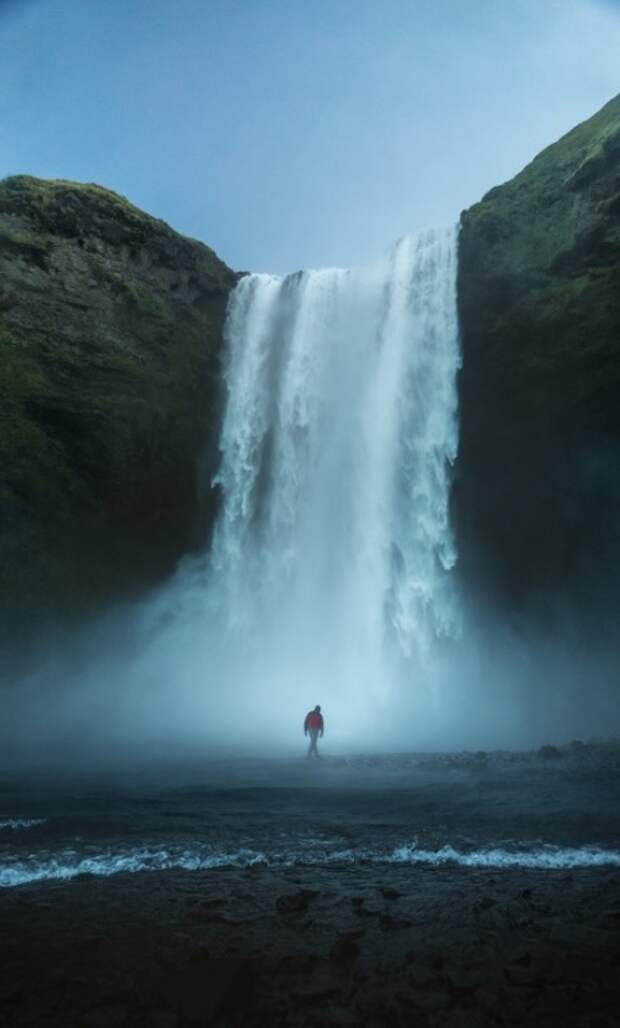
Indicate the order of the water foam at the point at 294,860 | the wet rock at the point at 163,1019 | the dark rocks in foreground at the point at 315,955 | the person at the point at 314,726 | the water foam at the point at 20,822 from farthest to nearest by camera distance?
the person at the point at 314,726
the water foam at the point at 20,822
the water foam at the point at 294,860
the dark rocks in foreground at the point at 315,955
the wet rock at the point at 163,1019

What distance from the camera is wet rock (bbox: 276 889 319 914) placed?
5906 mm

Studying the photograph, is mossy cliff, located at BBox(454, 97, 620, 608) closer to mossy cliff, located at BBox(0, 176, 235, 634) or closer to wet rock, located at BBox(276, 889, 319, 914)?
mossy cliff, located at BBox(0, 176, 235, 634)

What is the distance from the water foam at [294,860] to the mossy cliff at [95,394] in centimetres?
1988

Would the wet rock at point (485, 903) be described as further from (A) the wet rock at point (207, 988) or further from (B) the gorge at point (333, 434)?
(B) the gorge at point (333, 434)

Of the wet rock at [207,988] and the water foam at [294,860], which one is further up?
the wet rock at [207,988]

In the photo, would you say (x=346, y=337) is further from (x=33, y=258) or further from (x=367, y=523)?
(x=33, y=258)

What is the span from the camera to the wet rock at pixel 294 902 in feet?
19.4

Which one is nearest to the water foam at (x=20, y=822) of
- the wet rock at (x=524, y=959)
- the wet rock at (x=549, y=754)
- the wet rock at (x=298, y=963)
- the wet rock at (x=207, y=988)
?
the wet rock at (x=207, y=988)

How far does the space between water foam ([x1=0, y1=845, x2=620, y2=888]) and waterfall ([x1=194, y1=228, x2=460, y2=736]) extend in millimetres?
19370

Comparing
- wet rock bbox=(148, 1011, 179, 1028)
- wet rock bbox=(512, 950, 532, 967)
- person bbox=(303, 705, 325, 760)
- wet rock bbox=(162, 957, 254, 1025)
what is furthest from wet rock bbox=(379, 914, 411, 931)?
person bbox=(303, 705, 325, 760)

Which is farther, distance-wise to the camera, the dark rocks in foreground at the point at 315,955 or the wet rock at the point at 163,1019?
the dark rocks in foreground at the point at 315,955

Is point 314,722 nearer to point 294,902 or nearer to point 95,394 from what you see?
point 294,902

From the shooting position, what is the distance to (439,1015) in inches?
160

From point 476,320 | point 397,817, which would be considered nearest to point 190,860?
point 397,817
